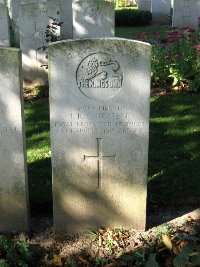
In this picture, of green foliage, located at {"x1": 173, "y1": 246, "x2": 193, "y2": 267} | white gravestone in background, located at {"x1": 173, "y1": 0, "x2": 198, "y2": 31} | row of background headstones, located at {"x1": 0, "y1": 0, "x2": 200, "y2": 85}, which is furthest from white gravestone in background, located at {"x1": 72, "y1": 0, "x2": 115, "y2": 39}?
green foliage, located at {"x1": 173, "y1": 246, "x2": 193, "y2": 267}

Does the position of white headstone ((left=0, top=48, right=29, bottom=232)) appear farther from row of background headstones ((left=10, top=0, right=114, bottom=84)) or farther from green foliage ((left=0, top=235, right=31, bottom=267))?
row of background headstones ((left=10, top=0, right=114, bottom=84))

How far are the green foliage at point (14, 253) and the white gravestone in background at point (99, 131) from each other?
474mm

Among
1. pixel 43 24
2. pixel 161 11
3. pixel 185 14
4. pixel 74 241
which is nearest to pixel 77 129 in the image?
pixel 74 241

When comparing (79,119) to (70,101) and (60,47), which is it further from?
(60,47)

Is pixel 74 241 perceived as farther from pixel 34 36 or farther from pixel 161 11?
pixel 161 11

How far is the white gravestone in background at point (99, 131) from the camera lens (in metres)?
3.88

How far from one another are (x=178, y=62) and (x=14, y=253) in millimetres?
5894

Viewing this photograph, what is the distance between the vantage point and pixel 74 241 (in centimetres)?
434

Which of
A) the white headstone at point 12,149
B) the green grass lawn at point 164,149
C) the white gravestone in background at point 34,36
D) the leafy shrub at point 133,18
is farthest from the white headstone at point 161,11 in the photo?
the white headstone at point 12,149

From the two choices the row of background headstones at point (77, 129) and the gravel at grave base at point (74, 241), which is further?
the gravel at grave base at point (74, 241)

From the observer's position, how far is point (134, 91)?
3.96 m

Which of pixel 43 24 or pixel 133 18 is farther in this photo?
pixel 133 18

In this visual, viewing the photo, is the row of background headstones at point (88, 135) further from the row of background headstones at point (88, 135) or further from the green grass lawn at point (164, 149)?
the green grass lawn at point (164, 149)

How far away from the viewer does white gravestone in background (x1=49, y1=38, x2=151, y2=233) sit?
12.7 feet
